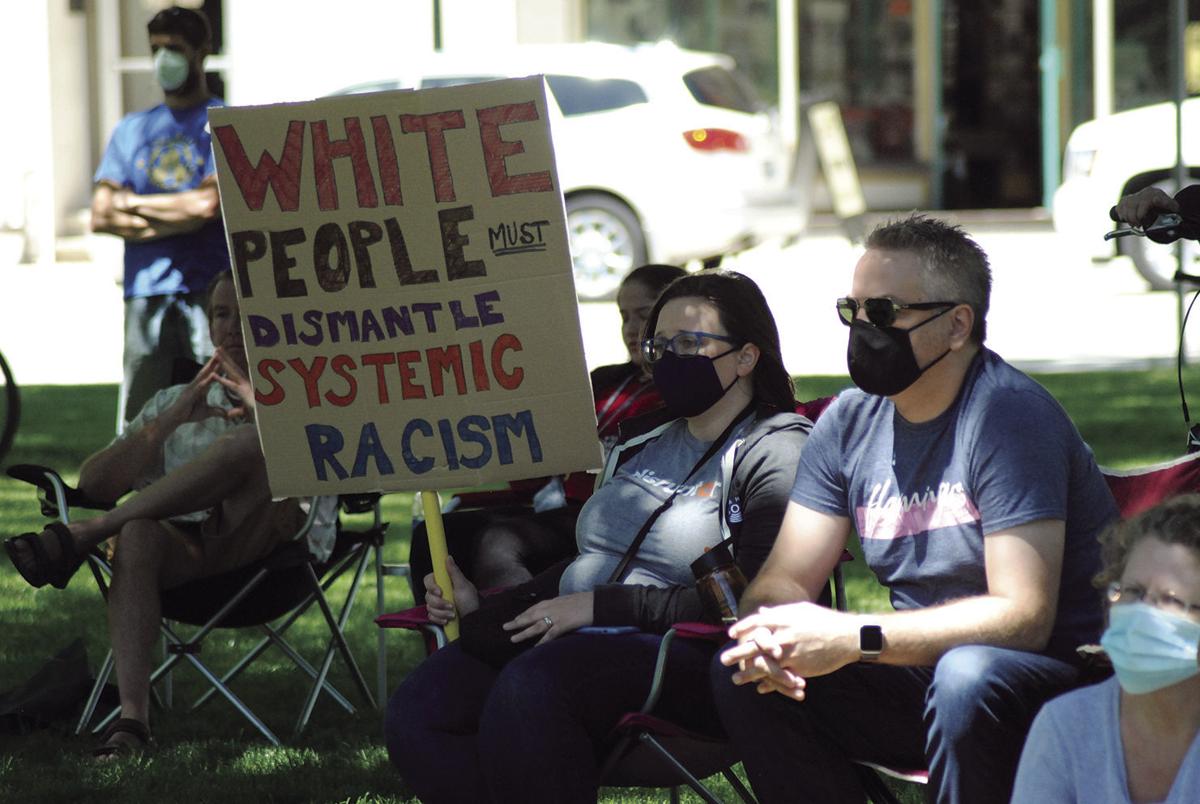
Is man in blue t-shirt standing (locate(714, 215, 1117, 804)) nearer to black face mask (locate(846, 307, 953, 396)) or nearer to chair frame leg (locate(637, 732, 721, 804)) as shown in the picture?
black face mask (locate(846, 307, 953, 396))

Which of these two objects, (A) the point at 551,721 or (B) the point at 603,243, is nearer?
(A) the point at 551,721

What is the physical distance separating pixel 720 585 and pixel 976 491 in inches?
21.7

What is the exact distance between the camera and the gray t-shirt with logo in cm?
401

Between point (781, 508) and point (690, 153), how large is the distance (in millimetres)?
11296

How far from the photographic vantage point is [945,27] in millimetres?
21719

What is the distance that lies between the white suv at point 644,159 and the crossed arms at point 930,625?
452 inches

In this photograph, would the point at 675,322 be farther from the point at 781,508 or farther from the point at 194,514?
the point at 194,514

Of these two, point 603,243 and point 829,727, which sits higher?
point 603,243

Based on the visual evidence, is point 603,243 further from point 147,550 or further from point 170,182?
point 147,550

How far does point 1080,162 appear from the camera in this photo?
15266 mm

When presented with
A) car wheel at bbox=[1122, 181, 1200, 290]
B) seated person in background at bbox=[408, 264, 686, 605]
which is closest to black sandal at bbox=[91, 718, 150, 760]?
seated person in background at bbox=[408, 264, 686, 605]

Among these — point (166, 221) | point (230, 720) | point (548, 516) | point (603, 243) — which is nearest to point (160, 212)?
point (166, 221)

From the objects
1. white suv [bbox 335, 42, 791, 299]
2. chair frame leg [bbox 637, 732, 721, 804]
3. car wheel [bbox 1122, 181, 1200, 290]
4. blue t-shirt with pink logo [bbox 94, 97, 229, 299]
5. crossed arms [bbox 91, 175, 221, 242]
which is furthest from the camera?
white suv [bbox 335, 42, 791, 299]

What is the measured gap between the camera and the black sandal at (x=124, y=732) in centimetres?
498
